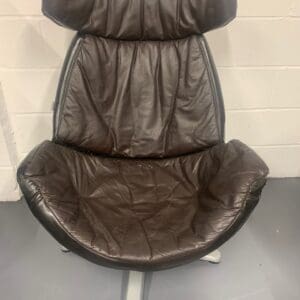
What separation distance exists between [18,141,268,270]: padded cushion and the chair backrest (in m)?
0.07

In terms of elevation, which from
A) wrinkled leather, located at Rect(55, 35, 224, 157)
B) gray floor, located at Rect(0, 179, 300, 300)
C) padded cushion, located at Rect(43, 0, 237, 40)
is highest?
padded cushion, located at Rect(43, 0, 237, 40)

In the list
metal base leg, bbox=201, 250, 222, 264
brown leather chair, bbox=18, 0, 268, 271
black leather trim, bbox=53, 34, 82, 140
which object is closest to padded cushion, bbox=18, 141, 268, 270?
brown leather chair, bbox=18, 0, 268, 271

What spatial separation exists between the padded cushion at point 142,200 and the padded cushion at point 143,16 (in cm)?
40

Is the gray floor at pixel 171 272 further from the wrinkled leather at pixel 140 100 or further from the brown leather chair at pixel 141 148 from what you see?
the wrinkled leather at pixel 140 100

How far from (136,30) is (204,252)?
2.35ft

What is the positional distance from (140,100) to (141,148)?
0.17 meters

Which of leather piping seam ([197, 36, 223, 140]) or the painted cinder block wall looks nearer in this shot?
leather piping seam ([197, 36, 223, 140])

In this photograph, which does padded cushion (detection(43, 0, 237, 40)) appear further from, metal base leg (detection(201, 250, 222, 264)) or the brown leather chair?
metal base leg (detection(201, 250, 222, 264))

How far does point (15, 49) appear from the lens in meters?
1.58

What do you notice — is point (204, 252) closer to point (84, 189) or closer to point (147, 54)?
point (84, 189)

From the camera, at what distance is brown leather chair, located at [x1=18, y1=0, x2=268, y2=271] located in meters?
1.13

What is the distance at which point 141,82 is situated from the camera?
142 centimetres

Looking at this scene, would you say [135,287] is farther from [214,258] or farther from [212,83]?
[212,83]

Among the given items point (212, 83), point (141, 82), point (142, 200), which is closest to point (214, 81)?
point (212, 83)
